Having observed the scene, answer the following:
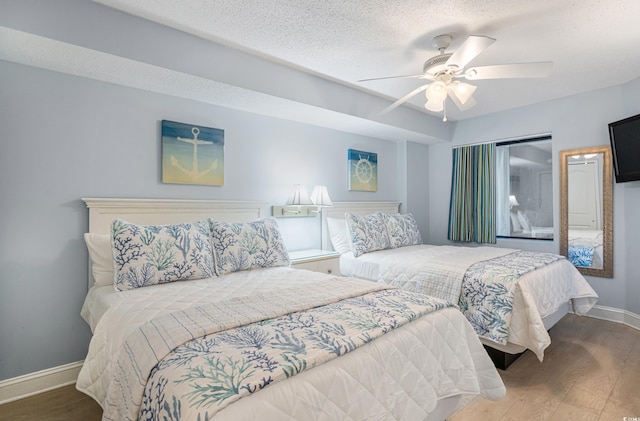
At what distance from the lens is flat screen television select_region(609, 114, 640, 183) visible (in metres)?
2.98

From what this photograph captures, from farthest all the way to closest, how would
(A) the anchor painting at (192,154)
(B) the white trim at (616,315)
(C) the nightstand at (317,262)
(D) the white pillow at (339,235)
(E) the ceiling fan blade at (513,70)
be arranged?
(D) the white pillow at (339,235) < (B) the white trim at (616,315) < (C) the nightstand at (317,262) < (A) the anchor painting at (192,154) < (E) the ceiling fan blade at (513,70)

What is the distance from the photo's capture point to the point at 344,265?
11.3 feet

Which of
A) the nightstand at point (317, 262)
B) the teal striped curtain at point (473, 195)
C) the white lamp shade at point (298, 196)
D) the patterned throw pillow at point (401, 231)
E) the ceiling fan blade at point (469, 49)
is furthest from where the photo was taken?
the teal striped curtain at point (473, 195)

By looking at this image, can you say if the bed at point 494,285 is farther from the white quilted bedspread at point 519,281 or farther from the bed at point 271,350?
the bed at point 271,350

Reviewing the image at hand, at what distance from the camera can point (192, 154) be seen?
2.79 m

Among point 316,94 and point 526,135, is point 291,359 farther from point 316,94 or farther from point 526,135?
point 526,135

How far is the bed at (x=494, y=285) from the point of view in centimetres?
224

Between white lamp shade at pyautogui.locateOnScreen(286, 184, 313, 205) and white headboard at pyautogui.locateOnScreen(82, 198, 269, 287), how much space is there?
0.89 feet

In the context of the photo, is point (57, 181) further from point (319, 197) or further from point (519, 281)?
point (519, 281)

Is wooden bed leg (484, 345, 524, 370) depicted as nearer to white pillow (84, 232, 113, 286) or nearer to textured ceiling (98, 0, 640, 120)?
textured ceiling (98, 0, 640, 120)

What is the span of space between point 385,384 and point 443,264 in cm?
174

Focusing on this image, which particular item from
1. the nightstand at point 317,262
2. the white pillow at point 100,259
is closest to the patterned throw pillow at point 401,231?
the nightstand at point 317,262

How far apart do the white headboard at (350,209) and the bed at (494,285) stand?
1.07ft

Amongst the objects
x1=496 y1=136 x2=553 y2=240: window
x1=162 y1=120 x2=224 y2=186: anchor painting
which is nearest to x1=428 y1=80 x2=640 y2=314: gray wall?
x1=496 y1=136 x2=553 y2=240: window
